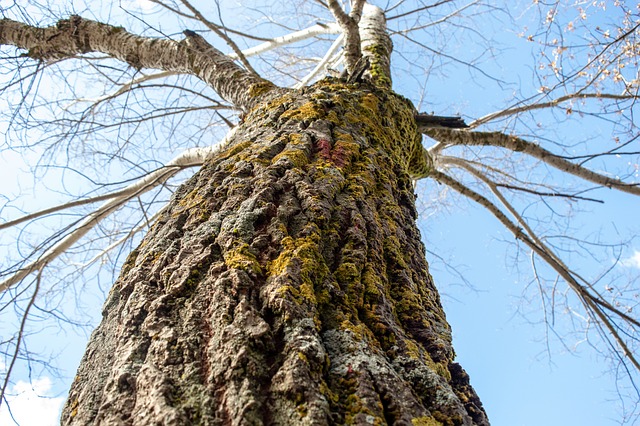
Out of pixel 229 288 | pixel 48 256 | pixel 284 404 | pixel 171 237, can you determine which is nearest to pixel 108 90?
pixel 48 256

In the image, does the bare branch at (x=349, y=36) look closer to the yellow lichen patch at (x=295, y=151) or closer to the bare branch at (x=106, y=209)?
the bare branch at (x=106, y=209)

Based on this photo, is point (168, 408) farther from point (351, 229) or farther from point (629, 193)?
point (629, 193)

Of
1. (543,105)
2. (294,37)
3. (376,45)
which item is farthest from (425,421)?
(294,37)

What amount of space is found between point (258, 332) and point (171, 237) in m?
0.55

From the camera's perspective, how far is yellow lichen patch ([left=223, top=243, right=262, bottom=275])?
1.14 metres

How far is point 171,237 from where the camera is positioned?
1.38 m

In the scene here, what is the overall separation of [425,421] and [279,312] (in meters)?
0.36

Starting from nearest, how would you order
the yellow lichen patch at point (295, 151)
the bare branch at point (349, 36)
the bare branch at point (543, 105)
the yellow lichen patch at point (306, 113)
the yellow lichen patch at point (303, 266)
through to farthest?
the yellow lichen patch at point (303, 266) < the yellow lichen patch at point (295, 151) < the yellow lichen patch at point (306, 113) < the bare branch at point (349, 36) < the bare branch at point (543, 105)

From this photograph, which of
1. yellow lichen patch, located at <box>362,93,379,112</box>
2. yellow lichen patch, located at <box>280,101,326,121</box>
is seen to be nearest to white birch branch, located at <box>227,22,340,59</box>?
yellow lichen patch, located at <box>362,93,379,112</box>

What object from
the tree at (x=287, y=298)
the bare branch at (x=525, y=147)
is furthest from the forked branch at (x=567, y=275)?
the tree at (x=287, y=298)

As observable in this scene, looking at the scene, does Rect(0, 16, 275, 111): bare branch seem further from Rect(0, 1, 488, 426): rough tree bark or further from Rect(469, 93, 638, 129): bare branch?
Rect(469, 93, 638, 129): bare branch

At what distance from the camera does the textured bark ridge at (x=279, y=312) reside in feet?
2.94

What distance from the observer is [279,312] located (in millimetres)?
1015

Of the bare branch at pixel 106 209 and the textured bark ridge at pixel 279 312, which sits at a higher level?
the bare branch at pixel 106 209
